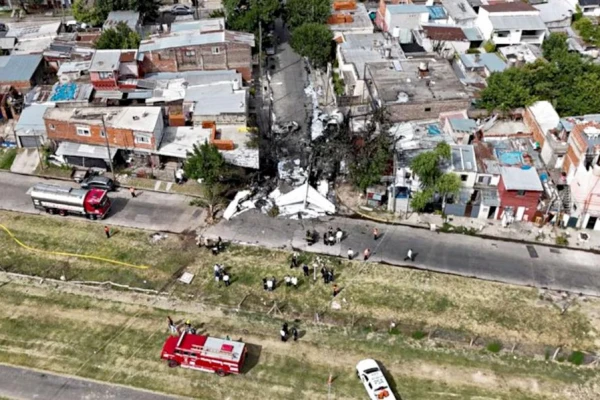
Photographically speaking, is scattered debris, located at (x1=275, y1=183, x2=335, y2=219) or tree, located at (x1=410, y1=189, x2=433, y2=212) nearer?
tree, located at (x1=410, y1=189, x2=433, y2=212)

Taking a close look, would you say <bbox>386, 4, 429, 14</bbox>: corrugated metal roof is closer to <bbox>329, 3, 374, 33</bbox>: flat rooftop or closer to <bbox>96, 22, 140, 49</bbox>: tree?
<bbox>329, 3, 374, 33</bbox>: flat rooftop

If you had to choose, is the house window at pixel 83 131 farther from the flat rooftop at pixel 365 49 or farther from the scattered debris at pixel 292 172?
the flat rooftop at pixel 365 49

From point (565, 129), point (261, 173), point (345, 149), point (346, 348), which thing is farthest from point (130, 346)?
point (565, 129)

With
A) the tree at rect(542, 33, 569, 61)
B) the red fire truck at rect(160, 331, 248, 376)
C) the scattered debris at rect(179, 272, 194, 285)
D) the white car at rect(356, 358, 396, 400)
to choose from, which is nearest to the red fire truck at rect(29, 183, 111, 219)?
the scattered debris at rect(179, 272, 194, 285)

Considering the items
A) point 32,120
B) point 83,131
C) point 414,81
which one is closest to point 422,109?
point 414,81

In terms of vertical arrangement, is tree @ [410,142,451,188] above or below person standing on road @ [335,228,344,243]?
above

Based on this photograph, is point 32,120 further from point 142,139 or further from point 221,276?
point 221,276
